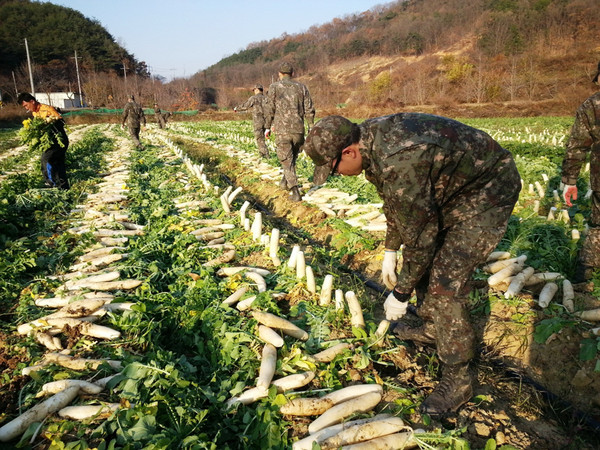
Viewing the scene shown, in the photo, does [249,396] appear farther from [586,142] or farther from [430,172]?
[586,142]

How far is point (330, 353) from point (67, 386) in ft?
5.73

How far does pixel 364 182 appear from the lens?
780 cm

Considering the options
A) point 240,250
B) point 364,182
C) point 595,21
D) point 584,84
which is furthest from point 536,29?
point 240,250

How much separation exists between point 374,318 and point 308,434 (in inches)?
61.7

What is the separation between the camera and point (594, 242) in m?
3.88

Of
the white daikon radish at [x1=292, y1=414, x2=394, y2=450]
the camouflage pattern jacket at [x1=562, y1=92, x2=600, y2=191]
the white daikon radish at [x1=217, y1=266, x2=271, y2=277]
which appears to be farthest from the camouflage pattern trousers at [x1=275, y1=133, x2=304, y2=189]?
the white daikon radish at [x1=292, y1=414, x2=394, y2=450]

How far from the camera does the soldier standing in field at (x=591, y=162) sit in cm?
378

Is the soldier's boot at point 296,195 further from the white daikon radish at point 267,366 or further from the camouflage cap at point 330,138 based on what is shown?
the camouflage cap at point 330,138

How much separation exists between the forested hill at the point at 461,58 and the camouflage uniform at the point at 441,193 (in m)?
32.0

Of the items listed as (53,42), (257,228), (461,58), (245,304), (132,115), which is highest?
(53,42)

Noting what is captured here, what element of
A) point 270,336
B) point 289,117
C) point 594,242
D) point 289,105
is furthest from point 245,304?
point 289,105

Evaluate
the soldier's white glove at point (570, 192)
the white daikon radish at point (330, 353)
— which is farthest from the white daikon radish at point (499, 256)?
the white daikon radish at point (330, 353)

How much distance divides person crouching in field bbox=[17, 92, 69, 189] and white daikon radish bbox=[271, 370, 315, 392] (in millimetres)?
7065

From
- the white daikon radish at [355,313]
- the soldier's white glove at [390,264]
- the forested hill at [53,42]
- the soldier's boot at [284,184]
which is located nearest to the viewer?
the soldier's white glove at [390,264]
